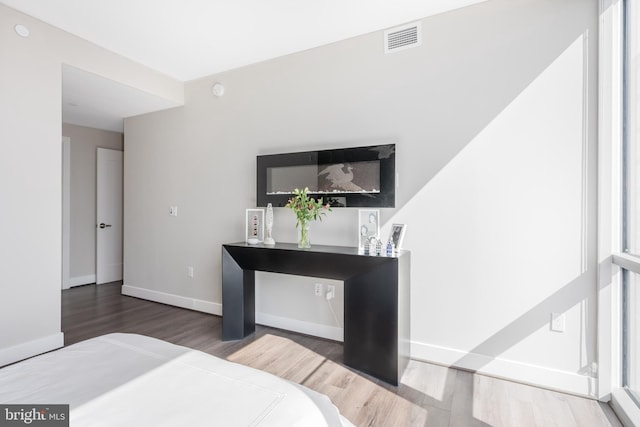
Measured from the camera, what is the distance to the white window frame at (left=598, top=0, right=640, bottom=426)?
6.18ft

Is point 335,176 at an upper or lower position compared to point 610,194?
upper

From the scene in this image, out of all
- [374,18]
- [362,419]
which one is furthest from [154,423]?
[374,18]

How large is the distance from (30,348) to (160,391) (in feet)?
7.90

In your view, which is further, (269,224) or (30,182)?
(269,224)

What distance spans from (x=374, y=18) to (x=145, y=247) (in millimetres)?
3662

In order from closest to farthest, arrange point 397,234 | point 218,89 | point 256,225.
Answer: point 397,234 < point 256,225 < point 218,89

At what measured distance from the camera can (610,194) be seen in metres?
1.91

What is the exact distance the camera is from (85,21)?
99.3 inches

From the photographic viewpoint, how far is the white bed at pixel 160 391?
2.71 feet

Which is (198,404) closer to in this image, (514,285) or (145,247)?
(514,285)

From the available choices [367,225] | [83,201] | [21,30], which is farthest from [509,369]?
[83,201]

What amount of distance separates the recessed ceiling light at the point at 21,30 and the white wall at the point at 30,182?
2cm

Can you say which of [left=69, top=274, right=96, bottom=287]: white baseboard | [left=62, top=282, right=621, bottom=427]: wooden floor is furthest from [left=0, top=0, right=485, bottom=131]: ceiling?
[left=69, top=274, right=96, bottom=287]: white baseboard

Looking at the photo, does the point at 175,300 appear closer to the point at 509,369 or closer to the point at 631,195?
the point at 509,369
